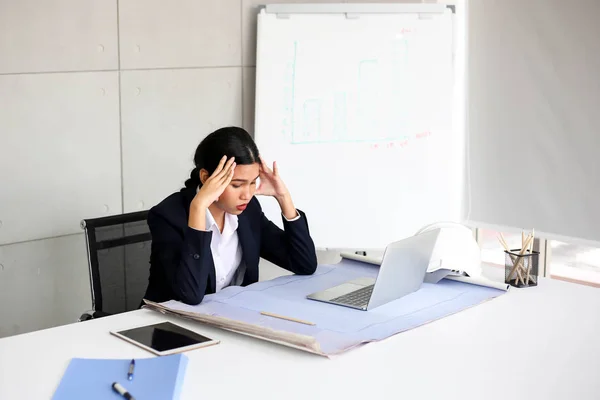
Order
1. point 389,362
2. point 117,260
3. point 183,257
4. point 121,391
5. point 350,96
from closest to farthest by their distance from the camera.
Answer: point 121,391, point 389,362, point 183,257, point 117,260, point 350,96

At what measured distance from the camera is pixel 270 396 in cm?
159

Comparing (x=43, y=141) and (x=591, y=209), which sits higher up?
(x=43, y=141)

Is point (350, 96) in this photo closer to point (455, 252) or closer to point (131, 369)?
point (455, 252)

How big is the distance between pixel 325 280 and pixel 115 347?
2.65ft

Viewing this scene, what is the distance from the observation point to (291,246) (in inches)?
102

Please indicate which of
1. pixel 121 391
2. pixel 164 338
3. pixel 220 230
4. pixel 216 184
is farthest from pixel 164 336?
pixel 220 230

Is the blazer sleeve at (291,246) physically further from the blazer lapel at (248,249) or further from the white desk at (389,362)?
the white desk at (389,362)

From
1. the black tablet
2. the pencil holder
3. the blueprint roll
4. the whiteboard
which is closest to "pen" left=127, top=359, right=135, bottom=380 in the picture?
the black tablet

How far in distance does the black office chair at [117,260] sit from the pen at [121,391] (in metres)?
1.01

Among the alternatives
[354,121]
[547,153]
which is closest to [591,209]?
[547,153]

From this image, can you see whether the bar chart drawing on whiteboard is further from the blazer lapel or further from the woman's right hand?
the woman's right hand

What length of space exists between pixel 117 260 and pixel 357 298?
96 centimetres

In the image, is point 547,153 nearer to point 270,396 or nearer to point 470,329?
point 470,329

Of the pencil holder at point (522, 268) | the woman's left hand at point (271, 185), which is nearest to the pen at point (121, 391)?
the woman's left hand at point (271, 185)
